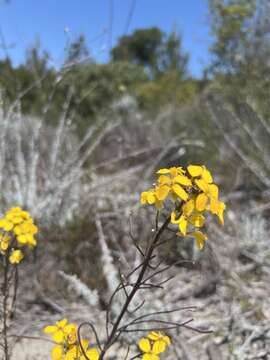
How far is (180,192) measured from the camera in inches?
35.6

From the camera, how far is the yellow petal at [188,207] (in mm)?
909

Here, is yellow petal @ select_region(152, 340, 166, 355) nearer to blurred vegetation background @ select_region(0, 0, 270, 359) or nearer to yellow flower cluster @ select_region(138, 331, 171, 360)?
yellow flower cluster @ select_region(138, 331, 171, 360)

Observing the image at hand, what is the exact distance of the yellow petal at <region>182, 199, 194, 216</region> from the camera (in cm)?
91

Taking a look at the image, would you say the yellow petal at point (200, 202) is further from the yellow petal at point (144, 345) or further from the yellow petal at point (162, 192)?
the yellow petal at point (144, 345)

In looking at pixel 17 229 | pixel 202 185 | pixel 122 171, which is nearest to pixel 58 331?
pixel 17 229

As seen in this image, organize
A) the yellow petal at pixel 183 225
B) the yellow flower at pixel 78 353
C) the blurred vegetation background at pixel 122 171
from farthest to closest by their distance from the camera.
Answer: the blurred vegetation background at pixel 122 171 < the yellow flower at pixel 78 353 < the yellow petal at pixel 183 225

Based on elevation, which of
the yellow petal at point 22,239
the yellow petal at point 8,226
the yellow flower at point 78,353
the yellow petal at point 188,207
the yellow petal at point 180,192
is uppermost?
the yellow petal at point 8,226

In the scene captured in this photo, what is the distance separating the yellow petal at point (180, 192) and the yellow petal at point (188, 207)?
2cm

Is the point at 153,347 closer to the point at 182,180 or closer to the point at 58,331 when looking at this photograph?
the point at 58,331

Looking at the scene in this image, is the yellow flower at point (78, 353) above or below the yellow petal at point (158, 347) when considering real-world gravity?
A: above

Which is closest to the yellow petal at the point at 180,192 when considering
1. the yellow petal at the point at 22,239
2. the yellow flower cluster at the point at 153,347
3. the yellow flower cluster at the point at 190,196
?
the yellow flower cluster at the point at 190,196

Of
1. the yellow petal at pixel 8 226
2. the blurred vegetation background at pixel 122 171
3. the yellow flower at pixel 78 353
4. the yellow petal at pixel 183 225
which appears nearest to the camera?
the yellow petal at pixel 183 225

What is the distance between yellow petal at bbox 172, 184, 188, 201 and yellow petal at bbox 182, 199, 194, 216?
2 centimetres

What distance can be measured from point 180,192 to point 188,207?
4 cm
